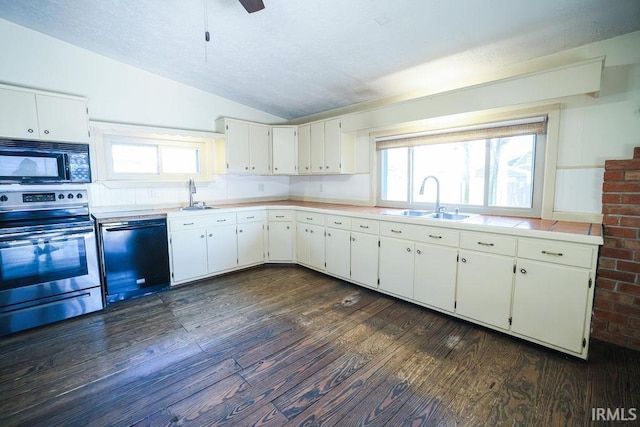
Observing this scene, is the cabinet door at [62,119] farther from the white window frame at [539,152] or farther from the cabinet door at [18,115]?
the white window frame at [539,152]

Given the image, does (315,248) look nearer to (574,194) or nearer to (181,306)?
(181,306)

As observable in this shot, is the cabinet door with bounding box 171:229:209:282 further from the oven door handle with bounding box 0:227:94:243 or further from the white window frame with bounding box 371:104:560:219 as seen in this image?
the white window frame with bounding box 371:104:560:219

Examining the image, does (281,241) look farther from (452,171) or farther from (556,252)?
(556,252)

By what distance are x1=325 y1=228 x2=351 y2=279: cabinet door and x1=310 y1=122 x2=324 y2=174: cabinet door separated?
106 cm

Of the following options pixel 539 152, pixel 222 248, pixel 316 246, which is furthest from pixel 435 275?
pixel 222 248

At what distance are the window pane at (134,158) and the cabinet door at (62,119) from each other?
506mm

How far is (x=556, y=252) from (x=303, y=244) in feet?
9.04

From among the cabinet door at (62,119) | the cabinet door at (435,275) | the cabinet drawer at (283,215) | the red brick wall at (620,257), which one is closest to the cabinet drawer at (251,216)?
the cabinet drawer at (283,215)

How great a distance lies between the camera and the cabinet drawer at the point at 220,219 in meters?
3.53

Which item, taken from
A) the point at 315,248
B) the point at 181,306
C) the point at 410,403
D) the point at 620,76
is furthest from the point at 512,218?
the point at 181,306

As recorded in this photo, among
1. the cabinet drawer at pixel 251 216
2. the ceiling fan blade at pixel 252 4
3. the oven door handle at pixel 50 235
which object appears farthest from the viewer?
the cabinet drawer at pixel 251 216

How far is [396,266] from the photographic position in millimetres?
2891

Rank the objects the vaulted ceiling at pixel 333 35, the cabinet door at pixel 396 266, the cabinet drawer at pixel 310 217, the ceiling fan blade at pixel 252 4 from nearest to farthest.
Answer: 1. the ceiling fan blade at pixel 252 4
2. the vaulted ceiling at pixel 333 35
3. the cabinet door at pixel 396 266
4. the cabinet drawer at pixel 310 217

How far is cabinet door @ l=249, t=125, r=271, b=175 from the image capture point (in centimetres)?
419
